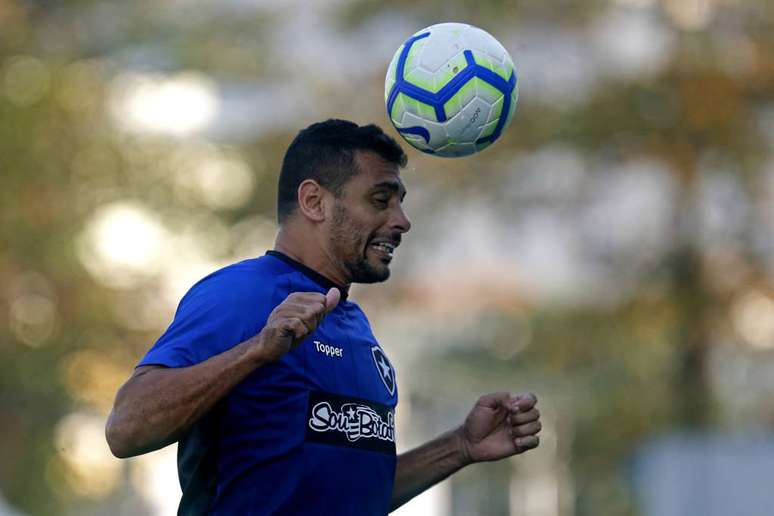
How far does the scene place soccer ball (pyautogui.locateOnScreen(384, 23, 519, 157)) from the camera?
6641mm

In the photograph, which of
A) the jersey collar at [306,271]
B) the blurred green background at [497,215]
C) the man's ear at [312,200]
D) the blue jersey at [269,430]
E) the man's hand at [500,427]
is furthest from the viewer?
the blurred green background at [497,215]

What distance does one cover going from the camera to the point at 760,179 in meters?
22.5

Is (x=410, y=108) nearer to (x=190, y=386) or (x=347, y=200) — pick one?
(x=347, y=200)

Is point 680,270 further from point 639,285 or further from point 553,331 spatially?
point 553,331

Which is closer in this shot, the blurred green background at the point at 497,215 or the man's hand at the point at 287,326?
the man's hand at the point at 287,326

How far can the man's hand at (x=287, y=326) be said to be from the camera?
5277 millimetres

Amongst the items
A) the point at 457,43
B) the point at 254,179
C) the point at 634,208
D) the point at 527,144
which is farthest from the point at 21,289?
the point at 457,43

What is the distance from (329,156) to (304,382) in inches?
41.8

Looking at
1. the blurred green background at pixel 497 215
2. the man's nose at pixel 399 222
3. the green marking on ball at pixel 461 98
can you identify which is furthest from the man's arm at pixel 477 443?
the blurred green background at pixel 497 215

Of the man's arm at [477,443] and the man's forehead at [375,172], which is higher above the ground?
the man's forehead at [375,172]

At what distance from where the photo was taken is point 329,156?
6449 mm

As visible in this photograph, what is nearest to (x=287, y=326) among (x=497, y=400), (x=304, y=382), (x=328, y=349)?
(x=304, y=382)

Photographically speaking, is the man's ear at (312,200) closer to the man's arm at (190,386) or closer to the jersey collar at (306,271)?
the jersey collar at (306,271)

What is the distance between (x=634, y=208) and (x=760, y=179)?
6.43ft
